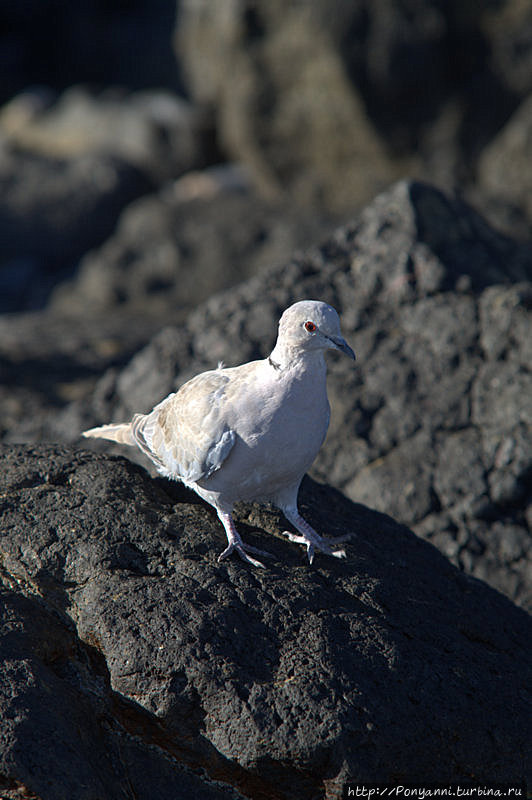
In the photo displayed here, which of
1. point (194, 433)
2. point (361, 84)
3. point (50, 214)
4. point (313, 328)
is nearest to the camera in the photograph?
point (313, 328)

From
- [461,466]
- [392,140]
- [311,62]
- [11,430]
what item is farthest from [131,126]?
[461,466]

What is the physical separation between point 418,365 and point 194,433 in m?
2.85

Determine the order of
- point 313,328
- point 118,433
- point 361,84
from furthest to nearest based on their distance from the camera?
point 361,84
point 118,433
point 313,328

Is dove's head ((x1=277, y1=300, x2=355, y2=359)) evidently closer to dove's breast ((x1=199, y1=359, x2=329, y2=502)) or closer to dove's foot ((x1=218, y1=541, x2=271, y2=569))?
dove's breast ((x1=199, y1=359, x2=329, y2=502))

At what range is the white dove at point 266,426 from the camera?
4055mm

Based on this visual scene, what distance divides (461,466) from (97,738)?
3609mm

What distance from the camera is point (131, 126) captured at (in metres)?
20.4

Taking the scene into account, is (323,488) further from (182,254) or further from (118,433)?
(182,254)

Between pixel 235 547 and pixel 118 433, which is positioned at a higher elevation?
pixel 118 433

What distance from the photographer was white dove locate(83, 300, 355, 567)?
13.3 feet

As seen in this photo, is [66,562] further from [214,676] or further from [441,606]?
[441,606]

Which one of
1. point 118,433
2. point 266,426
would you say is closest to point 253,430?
point 266,426

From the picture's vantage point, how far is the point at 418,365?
6520mm

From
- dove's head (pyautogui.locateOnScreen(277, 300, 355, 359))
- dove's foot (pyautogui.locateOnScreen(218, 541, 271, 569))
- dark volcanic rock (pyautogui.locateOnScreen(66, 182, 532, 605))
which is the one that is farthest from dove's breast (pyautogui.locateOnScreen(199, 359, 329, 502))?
dark volcanic rock (pyautogui.locateOnScreen(66, 182, 532, 605))
